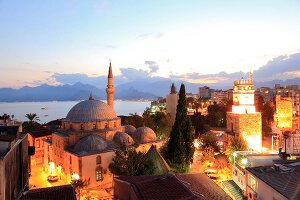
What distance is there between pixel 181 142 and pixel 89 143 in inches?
265

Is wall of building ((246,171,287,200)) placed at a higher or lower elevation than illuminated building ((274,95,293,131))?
lower

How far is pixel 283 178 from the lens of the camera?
11352mm

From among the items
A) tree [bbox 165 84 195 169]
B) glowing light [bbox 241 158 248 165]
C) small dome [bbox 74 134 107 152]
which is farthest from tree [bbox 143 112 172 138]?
glowing light [bbox 241 158 248 165]

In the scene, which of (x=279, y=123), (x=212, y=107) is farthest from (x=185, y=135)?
(x=212, y=107)

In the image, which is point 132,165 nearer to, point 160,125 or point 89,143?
point 89,143

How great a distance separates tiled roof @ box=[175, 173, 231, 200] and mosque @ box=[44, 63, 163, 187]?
7538 millimetres

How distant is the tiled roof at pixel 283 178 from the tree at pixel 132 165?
6952 millimetres

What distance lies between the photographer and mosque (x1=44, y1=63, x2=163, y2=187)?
67.5 feet

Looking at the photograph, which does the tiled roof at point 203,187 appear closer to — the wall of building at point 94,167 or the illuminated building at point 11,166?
the illuminated building at point 11,166

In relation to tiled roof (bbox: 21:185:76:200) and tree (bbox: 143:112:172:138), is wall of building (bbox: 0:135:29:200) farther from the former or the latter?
tree (bbox: 143:112:172:138)

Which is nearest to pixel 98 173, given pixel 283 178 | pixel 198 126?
pixel 283 178

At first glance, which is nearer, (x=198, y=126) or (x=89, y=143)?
(x=89, y=143)

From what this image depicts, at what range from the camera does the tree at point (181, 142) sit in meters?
21.8

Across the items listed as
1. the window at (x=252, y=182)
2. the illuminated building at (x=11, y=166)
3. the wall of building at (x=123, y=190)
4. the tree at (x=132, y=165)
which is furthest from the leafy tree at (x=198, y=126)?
the illuminated building at (x=11, y=166)
